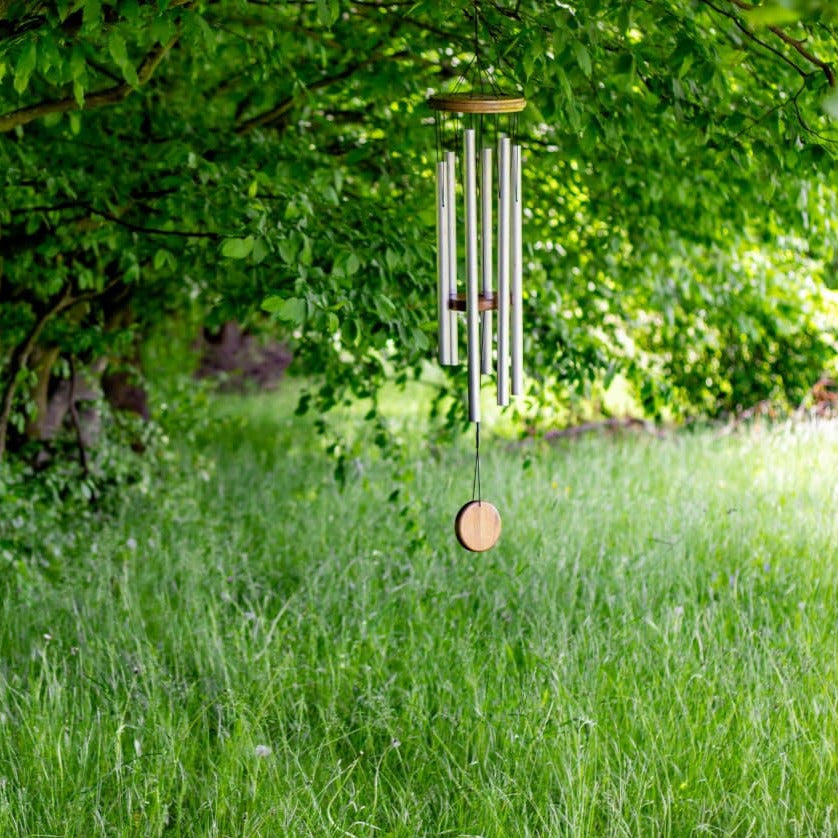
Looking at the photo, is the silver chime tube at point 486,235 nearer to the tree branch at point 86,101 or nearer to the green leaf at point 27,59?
the green leaf at point 27,59

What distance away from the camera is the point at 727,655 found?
414cm

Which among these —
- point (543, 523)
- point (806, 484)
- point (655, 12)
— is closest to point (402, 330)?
point (655, 12)

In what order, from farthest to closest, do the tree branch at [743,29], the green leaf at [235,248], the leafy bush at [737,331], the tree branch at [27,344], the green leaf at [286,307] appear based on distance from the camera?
the leafy bush at [737,331], the tree branch at [27,344], the green leaf at [235,248], the green leaf at [286,307], the tree branch at [743,29]

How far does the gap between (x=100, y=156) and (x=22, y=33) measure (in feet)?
6.52

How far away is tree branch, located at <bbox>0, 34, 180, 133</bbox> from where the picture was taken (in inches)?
138

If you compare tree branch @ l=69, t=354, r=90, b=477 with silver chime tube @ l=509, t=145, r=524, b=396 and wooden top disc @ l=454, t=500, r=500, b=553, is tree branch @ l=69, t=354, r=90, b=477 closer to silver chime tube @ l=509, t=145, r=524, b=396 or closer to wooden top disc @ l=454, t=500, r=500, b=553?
wooden top disc @ l=454, t=500, r=500, b=553

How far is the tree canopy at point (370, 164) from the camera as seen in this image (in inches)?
118

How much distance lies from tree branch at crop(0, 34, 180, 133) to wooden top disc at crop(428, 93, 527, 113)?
4.22 ft

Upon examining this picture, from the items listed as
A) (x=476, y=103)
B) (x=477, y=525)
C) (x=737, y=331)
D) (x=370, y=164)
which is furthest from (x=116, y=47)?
(x=737, y=331)

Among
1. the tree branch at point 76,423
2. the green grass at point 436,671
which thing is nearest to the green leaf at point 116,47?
the green grass at point 436,671

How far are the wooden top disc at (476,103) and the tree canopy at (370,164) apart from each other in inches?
7.6

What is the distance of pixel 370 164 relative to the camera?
4973 millimetres

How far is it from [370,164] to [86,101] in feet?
5.00

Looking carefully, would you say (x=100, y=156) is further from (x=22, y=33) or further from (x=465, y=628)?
(x=465, y=628)
